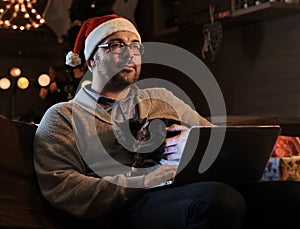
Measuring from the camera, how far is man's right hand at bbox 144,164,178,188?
1638 mm

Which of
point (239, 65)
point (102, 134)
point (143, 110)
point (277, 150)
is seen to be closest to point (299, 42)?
point (239, 65)

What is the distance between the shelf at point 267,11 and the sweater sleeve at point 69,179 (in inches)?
57.2

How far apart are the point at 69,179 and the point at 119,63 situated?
0.49 m

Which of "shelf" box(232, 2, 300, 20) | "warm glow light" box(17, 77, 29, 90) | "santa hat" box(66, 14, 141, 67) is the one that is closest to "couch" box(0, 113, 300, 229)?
"santa hat" box(66, 14, 141, 67)

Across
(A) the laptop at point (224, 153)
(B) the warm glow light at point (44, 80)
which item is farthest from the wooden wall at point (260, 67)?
(A) the laptop at point (224, 153)

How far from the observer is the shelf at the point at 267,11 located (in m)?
2.87

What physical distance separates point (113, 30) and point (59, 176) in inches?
23.6

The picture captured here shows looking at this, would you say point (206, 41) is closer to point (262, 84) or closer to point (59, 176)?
point (262, 84)

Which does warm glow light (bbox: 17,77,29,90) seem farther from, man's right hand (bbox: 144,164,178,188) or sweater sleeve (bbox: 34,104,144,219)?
man's right hand (bbox: 144,164,178,188)

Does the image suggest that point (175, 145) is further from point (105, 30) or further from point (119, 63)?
point (105, 30)

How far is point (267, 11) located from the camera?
9.75 ft

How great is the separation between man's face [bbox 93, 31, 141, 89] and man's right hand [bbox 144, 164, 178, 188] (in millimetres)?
448

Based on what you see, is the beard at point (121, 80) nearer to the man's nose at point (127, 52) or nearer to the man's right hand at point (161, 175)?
the man's nose at point (127, 52)

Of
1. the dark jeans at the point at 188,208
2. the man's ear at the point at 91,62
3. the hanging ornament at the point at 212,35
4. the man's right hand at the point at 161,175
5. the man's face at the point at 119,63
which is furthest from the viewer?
the hanging ornament at the point at 212,35
